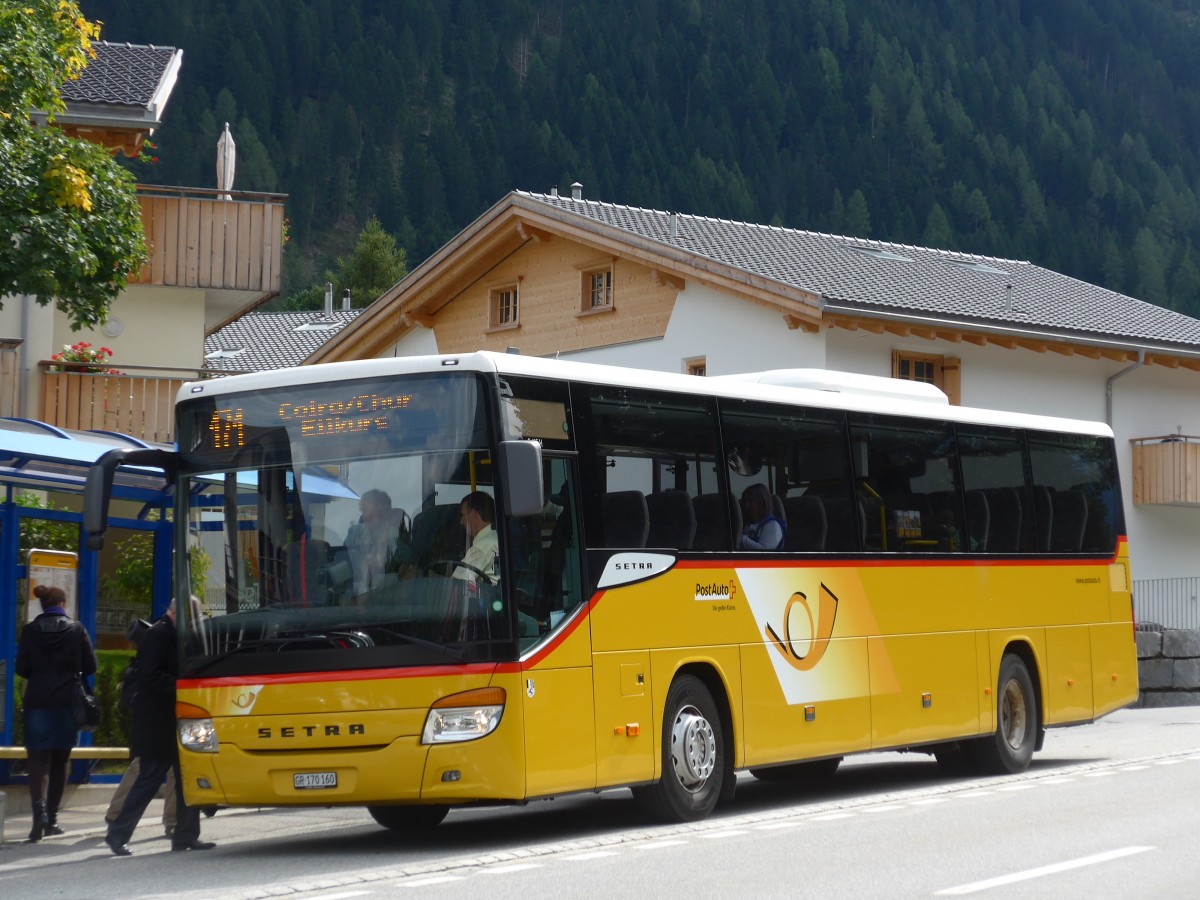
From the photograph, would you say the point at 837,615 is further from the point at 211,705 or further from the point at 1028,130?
the point at 1028,130

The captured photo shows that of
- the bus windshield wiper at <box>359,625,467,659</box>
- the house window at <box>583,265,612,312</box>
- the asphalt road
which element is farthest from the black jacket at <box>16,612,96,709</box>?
the house window at <box>583,265,612,312</box>

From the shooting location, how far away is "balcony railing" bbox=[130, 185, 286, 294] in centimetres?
2425

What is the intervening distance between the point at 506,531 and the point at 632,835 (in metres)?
2.23

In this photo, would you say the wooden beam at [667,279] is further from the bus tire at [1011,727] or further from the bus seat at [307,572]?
the bus seat at [307,572]

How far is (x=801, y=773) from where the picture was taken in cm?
1656

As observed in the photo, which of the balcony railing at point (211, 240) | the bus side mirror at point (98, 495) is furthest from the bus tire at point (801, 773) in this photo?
the balcony railing at point (211, 240)

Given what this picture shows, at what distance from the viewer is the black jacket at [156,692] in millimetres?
11727

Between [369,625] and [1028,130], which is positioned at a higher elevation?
[1028,130]

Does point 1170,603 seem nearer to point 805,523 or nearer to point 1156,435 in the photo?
point 1156,435

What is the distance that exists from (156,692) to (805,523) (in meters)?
4.84

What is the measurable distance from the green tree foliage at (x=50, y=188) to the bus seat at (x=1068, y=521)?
28.8ft

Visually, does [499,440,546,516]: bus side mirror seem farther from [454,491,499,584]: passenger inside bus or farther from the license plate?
the license plate

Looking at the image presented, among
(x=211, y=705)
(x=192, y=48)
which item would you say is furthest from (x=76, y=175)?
(x=192, y=48)

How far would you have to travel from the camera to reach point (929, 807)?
43.1 ft
